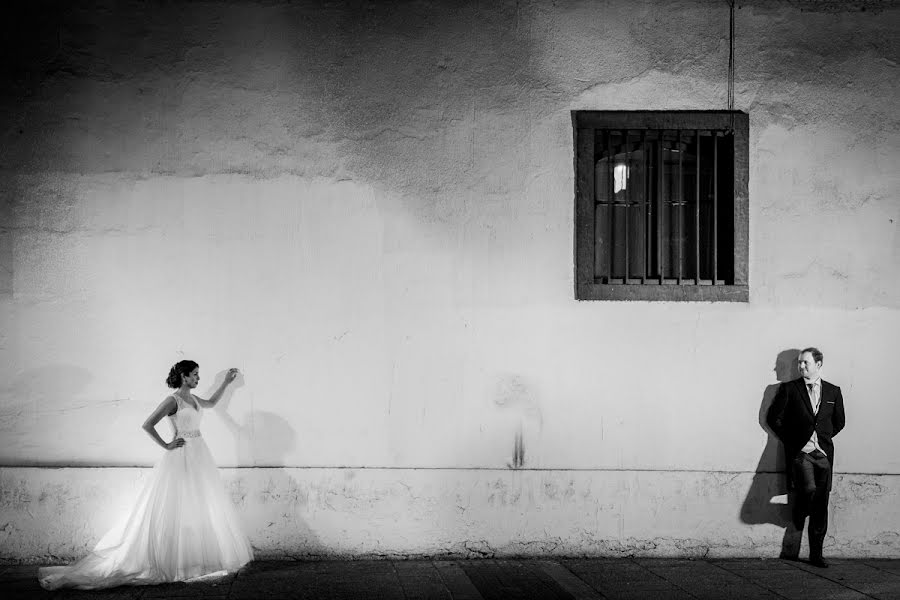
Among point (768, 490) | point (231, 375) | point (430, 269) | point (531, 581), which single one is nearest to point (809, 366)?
point (768, 490)

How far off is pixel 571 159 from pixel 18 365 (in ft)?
16.8

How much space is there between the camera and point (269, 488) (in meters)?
7.62

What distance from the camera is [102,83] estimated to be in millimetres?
7746

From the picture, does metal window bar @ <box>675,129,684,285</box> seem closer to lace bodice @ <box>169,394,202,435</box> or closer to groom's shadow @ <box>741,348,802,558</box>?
groom's shadow @ <box>741,348,802,558</box>

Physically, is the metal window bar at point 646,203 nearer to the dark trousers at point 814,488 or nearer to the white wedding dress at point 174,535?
the dark trousers at point 814,488

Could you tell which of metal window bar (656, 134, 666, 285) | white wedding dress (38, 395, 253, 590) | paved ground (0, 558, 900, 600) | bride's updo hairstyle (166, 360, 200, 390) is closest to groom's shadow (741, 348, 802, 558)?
paved ground (0, 558, 900, 600)

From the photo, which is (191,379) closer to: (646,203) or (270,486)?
(270,486)

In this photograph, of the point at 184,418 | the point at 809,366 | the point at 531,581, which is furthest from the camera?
the point at 809,366

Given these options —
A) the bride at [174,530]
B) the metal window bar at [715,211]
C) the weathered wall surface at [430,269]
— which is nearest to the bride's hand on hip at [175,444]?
the bride at [174,530]

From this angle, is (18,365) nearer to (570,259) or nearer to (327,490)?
(327,490)

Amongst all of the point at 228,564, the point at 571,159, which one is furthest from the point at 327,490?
the point at 571,159

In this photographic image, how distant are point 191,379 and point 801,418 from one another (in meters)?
5.10

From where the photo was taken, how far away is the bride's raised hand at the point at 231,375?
7.65 meters

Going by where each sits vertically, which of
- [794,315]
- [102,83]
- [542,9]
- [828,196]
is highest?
[542,9]
